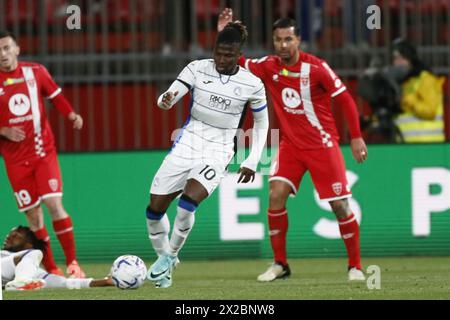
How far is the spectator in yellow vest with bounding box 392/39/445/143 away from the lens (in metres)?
14.3

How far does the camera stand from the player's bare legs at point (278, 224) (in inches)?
464

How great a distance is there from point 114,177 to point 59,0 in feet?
9.24

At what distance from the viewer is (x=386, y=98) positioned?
14516 mm

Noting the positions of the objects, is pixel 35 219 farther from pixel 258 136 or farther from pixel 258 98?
pixel 258 98

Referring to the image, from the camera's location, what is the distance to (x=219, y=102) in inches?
431

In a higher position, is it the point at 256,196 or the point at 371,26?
the point at 371,26

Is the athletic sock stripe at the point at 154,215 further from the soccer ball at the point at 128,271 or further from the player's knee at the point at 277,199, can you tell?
the player's knee at the point at 277,199

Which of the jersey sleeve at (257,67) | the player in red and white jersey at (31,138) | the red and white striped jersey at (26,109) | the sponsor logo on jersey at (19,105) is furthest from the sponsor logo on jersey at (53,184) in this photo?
the jersey sleeve at (257,67)

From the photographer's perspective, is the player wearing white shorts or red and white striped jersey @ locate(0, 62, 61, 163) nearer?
the player wearing white shorts

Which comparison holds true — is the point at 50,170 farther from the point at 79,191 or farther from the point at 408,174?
the point at 408,174

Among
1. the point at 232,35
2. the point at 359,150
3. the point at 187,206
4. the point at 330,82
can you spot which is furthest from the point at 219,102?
the point at 359,150

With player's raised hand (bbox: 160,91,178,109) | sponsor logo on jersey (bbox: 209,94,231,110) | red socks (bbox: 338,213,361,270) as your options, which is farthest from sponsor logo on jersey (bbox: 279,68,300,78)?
player's raised hand (bbox: 160,91,178,109)

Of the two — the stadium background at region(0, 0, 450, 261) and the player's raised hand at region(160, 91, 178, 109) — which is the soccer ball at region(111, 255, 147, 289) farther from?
the stadium background at region(0, 0, 450, 261)

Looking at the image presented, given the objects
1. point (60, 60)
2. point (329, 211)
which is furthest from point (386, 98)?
point (60, 60)
